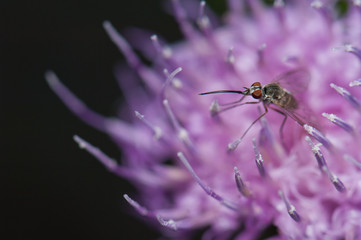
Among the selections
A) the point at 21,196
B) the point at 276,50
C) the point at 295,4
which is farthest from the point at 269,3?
the point at 21,196

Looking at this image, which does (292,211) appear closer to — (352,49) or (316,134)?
(316,134)

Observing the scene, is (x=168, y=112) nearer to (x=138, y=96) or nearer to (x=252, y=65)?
(x=252, y=65)

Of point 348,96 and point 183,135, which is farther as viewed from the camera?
point 183,135

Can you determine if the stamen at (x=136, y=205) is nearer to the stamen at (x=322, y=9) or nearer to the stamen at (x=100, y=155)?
the stamen at (x=100, y=155)

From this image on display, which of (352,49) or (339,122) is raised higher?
(352,49)

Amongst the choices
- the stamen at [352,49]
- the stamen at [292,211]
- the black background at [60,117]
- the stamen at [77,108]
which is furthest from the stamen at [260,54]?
the black background at [60,117]

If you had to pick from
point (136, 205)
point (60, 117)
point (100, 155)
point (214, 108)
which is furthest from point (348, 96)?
point (60, 117)

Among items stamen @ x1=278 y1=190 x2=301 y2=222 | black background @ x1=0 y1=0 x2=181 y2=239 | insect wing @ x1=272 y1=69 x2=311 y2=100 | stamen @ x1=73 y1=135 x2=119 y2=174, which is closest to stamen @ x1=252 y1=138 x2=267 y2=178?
stamen @ x1=278 y1=190 x2=301 y2=222
